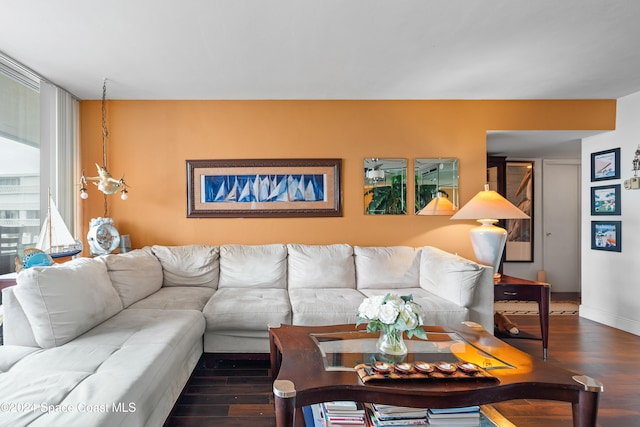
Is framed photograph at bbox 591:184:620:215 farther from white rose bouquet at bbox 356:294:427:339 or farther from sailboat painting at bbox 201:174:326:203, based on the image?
white rose bouquet at bbox 356:294:427:339

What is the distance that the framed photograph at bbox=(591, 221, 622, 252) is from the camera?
134 inches

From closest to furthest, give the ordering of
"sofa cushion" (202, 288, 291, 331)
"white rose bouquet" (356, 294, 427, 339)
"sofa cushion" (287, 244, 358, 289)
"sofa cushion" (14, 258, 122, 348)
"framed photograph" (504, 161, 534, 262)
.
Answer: "white rose bouquet" (356, 294, 427, 339), "sofa cushion" (14, 258, 122, 348), "sofa cushion" (202, 288, 291, 331), "sofa cushion" (287, 244, 358, 289), "framed photograph" (504, 161, 534, 262)

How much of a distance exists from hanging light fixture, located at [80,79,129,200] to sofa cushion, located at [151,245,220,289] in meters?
0.69

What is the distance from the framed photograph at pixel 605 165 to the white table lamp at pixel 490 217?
1.50 metres

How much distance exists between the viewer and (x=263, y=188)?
3459 mm

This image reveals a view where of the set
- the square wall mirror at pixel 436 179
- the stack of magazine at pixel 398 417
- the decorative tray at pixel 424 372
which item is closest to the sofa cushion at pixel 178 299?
the stack of magazine at pixel 398 417

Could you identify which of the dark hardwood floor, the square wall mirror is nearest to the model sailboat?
the dark hardwood floor

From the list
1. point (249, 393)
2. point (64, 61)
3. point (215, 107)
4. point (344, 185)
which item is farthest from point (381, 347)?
point (64, 61)

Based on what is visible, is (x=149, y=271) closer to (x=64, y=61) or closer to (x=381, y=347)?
(x=64, y=61)

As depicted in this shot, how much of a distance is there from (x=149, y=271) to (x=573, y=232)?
19.5ft

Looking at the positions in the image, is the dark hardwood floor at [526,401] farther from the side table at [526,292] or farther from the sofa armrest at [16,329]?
the sofa armrest at [16,329]

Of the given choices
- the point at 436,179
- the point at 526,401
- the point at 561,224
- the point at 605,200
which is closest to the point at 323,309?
the point at 526,401

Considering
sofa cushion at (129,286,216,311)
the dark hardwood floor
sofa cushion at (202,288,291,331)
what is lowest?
the dark hardwood floor

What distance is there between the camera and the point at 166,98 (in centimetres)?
338
